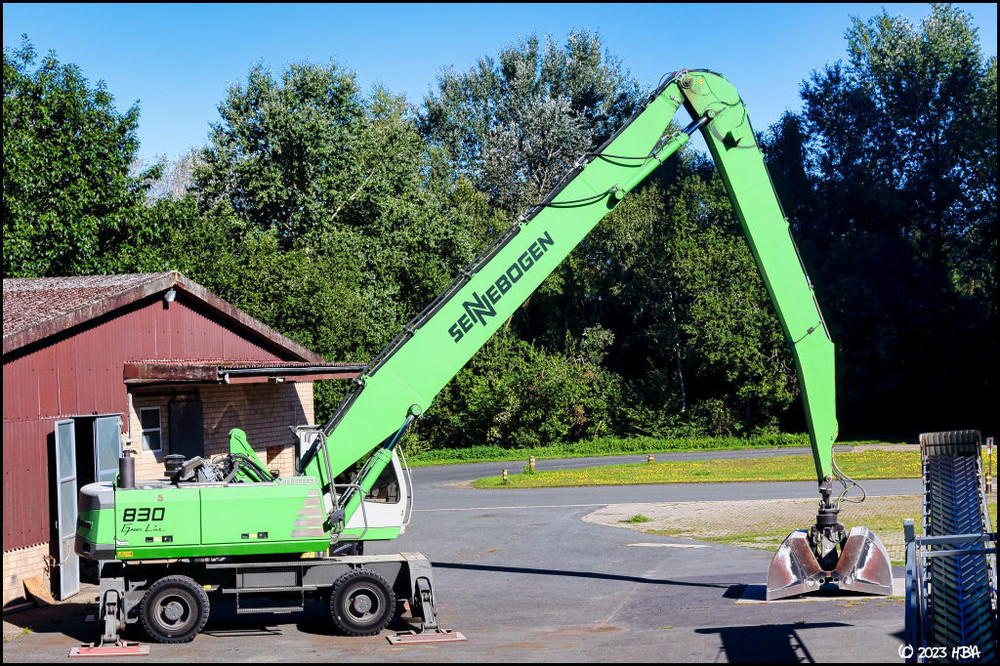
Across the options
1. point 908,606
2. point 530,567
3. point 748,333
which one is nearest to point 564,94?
point 748,333

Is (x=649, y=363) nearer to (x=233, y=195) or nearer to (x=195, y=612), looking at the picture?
(x=233, y=195)

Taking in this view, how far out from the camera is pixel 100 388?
57.4ft

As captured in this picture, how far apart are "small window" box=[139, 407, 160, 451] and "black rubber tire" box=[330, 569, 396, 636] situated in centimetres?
734

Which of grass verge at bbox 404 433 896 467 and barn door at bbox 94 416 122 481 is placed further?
grass verge at bbox 404 433 896 467

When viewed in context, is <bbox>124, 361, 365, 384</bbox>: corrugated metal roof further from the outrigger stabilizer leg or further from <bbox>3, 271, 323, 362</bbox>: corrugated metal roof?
the outrigger stabilizer leg

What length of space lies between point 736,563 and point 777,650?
22.2 feet

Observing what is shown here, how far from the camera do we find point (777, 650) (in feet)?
38.2

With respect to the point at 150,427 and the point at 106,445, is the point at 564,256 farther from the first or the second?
the point at 150,427

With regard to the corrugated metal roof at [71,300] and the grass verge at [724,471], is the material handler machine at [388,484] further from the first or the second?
the grass verge at [724,471]

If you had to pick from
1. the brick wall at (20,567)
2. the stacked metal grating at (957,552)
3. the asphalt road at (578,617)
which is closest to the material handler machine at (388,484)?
the asphalt road at (578,617)

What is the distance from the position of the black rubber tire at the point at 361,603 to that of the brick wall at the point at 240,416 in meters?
4.50

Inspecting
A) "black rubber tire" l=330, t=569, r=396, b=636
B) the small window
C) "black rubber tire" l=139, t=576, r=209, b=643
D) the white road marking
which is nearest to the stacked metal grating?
"black rubber tire" l=330, t=569, r=396, b=636

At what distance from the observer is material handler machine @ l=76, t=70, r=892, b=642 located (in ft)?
42.8

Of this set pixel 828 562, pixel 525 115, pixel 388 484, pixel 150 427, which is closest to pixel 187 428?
pixel 150 427
